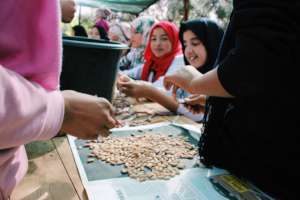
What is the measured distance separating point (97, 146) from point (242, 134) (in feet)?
1.44

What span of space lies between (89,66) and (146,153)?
12.6 inches

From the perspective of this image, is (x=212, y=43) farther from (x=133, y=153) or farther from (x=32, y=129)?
(x=32, y=129)

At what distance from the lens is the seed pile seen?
0.81m

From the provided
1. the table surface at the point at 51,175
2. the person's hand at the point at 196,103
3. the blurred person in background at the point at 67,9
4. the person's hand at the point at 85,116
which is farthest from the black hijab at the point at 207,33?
the person's hand at the point at 85,116

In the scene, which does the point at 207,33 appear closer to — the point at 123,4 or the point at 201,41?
the point at 201,41

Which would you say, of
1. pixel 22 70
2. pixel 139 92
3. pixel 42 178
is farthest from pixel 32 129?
pixel 139 92

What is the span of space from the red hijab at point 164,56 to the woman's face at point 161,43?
27 millimetres

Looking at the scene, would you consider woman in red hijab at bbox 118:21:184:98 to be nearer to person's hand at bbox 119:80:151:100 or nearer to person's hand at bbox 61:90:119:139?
person's hand at bbox 119:80:151:100

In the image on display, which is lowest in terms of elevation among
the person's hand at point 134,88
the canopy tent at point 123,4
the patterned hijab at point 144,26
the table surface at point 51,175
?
the table surface at point 51,175

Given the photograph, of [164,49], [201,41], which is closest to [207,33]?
[201,41]

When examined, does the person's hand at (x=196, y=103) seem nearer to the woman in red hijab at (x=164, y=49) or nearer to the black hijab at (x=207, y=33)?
the black hijab at (x=207, y=33)

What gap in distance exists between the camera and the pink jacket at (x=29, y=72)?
37 cm

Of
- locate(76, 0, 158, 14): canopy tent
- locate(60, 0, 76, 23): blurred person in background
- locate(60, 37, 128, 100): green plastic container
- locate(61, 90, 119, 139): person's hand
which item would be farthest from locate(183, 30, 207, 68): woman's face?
locate(76, 0, 158, 14): canopy tent

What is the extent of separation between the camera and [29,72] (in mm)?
429
